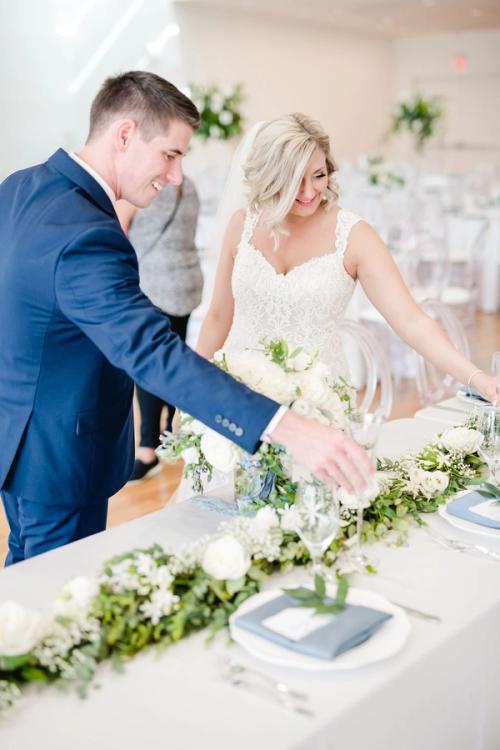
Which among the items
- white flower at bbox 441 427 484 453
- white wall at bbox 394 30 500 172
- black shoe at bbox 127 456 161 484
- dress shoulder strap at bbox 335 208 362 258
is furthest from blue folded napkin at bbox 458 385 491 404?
white wall at bbox 394 30 500 172

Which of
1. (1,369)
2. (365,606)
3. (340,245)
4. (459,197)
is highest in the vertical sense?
(459,197)

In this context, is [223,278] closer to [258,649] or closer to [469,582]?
[469,582]

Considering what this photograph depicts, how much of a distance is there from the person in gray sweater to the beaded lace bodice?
1270 mm

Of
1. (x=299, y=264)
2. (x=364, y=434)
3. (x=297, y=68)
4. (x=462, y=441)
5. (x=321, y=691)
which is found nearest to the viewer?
(x=321, y=691)

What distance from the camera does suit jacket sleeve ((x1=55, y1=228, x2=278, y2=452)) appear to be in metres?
1.65

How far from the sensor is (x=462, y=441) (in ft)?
7.54

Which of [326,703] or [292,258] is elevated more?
[292,258]

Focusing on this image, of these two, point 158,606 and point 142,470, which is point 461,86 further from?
point 158,606

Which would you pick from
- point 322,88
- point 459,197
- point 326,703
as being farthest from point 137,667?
point 322,88

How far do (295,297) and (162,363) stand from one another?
1.50 metres

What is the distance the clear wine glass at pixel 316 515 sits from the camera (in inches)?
60.6

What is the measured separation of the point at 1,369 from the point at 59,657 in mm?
834

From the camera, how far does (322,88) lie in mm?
17141

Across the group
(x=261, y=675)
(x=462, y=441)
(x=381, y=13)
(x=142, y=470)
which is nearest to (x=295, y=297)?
(x=462, y=441)
